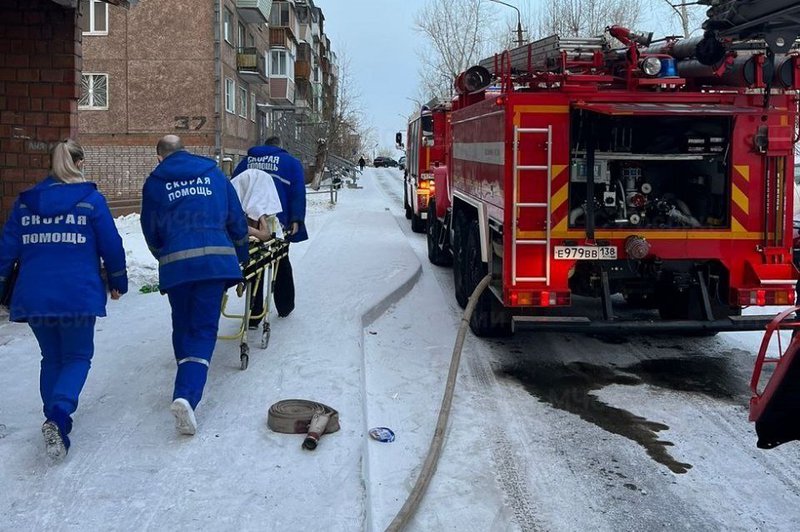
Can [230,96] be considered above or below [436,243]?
above

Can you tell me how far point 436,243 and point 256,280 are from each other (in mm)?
6824

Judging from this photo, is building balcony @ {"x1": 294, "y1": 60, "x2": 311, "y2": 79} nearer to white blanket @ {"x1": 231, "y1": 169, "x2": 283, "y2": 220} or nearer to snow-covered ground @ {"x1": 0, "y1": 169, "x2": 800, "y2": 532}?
snow-covered ground @ {"x1": 0, "y1": 169, "x2": 800, "y2": 532}

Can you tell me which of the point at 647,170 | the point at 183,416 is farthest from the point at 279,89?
the point at 183,416

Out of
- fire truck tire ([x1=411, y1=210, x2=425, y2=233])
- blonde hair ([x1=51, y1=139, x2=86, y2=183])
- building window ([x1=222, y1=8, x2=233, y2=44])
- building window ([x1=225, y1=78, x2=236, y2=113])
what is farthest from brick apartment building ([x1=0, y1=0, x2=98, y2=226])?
building window ([x1=222, y1=8, x2=233, y2=44])

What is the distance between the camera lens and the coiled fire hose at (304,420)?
474 centimetres

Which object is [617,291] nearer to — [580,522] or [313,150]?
[580,522]

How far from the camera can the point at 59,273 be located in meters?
4.48

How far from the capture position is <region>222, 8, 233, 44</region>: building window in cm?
3319

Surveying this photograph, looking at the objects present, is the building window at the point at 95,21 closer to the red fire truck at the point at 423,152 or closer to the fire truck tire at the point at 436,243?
the red fire truck at the point at 423,152

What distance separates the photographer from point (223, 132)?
32.4 meters

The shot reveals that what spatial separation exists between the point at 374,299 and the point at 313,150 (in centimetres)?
3187

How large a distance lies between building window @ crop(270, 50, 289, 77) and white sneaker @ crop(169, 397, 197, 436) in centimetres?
4599

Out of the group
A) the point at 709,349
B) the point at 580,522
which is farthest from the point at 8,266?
the point at 709,349

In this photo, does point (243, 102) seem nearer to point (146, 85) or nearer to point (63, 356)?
point (146, 85)
